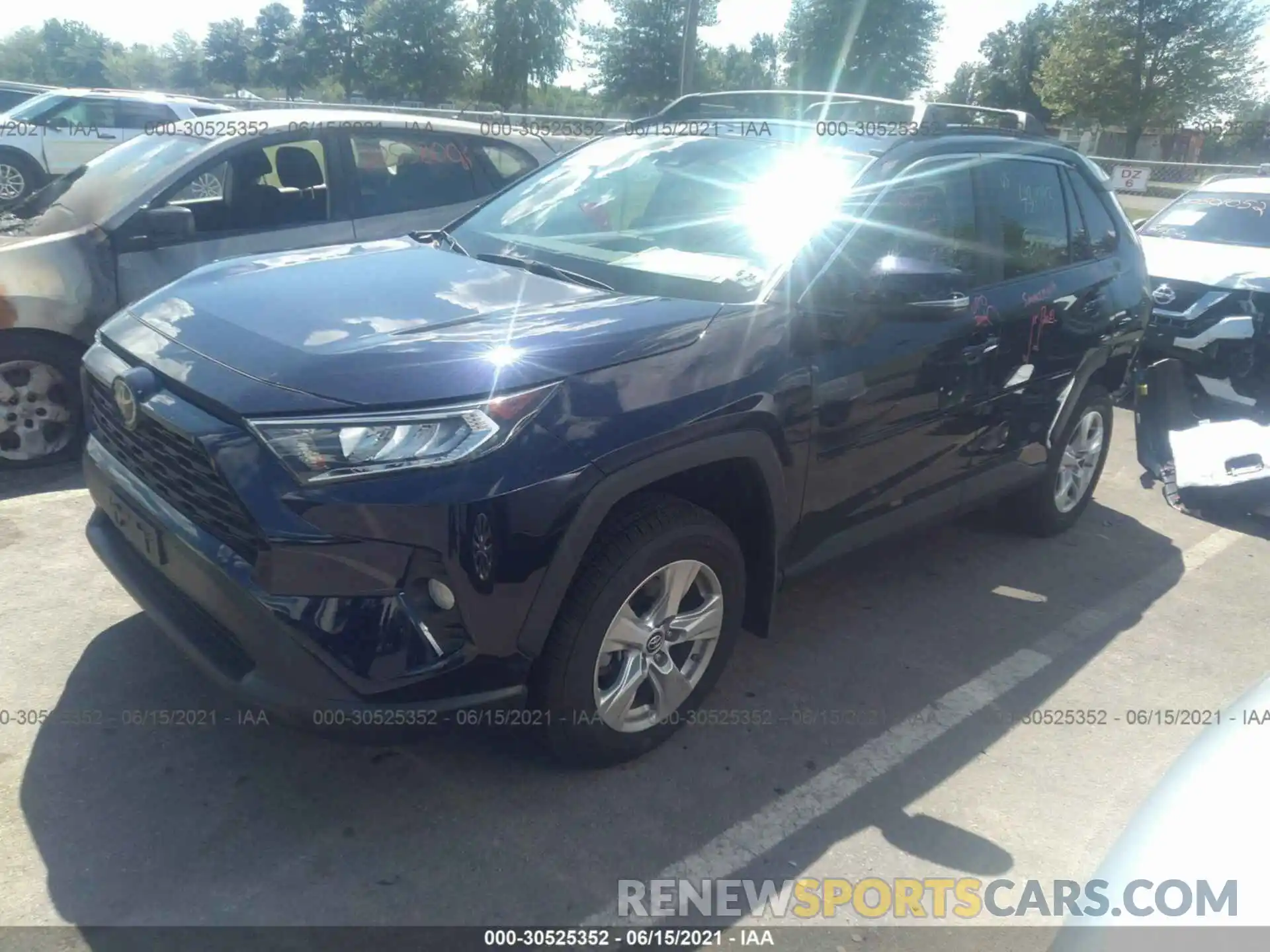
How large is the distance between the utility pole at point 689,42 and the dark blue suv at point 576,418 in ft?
31.0

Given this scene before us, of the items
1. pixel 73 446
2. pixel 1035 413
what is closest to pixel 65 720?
pixel 73 446

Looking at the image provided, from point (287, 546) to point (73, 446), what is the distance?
10.9 feet

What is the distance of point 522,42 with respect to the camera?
43.8 meters

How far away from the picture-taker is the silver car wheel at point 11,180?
13.2 meters

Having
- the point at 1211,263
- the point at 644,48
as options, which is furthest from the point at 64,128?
the point at 644,48

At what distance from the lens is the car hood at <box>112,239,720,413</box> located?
2492 mm

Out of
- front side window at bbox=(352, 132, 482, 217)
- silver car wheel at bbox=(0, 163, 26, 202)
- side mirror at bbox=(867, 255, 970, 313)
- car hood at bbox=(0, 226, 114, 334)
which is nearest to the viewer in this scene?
side mirror at bbox=(867, 255, 970, 313)

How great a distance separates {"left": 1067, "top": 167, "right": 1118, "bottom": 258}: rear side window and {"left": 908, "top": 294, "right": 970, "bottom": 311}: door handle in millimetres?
1810

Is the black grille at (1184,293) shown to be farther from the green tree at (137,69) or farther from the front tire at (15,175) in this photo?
the green tree at (137,69)

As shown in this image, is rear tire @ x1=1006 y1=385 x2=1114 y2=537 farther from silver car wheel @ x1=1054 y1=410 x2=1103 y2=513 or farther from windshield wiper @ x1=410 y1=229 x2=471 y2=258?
windshield wiper @ x1=410 y1=229 x2=471 y2=258

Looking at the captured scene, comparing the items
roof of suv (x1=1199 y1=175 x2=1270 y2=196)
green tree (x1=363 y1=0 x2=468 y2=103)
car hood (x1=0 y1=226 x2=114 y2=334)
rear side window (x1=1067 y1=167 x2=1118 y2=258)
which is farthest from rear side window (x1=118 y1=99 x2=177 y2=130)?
green tree (x1=363 y1=0 x2=468 y2=103)

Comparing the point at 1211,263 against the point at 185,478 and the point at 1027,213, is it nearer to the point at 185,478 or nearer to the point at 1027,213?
the point at 1027,213

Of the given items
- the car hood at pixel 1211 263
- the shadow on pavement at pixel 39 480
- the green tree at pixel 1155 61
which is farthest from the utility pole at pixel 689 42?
the green tree at pixel 1155 61

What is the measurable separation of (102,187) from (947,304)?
4.37m
